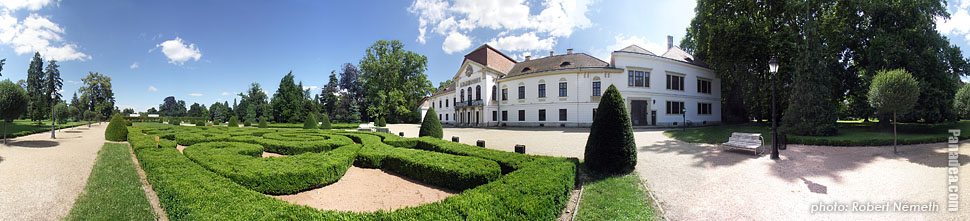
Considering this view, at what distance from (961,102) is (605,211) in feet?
102

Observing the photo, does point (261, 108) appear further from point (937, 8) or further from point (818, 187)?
point (937, 8)

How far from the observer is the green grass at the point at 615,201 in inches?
160

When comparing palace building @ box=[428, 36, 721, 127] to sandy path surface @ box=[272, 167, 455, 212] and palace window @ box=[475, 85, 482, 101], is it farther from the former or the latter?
sandy path surface @ box=[272, 167, 455, 212]

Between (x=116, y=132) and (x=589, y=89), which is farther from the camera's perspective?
(x=589, y=89)

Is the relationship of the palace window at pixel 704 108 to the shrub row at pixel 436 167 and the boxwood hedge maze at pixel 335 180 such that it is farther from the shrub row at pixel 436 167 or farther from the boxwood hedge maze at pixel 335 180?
the shrub row at pixel 436 167

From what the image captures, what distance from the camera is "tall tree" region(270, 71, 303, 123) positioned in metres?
34.9

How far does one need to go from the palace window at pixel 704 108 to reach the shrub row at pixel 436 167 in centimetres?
3133

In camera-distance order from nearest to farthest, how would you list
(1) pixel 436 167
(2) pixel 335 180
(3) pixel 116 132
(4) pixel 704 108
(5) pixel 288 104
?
(1) pixel 436 167 → (2) pixel 335 180 → (3) pixel 116 132 → (4) pixel 704 108 → (5) pixel 288 104

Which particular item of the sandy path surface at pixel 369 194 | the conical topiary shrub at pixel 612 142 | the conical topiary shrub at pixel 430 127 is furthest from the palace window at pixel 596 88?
the sandy path surface at pixel 369 194

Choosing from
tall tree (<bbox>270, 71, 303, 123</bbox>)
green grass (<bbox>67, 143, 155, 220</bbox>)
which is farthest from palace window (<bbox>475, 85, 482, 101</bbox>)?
green grass (<bbox>67, 143, 155, 220</bbox>)

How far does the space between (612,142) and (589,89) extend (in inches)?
849

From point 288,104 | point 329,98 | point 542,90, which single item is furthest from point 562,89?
point 329,98

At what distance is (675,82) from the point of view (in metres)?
27.7

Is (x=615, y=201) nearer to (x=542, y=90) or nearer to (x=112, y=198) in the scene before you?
(x=112, y=198)
